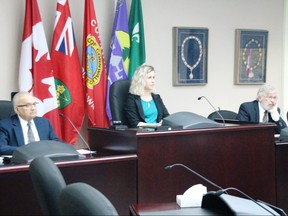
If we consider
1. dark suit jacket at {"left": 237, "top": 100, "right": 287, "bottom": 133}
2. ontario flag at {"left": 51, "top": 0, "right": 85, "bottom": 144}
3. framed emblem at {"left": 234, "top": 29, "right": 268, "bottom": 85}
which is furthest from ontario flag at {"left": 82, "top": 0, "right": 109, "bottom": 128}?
framed emblem at {"left": 234, "top": 29, "right": 268, "bottom": 85}

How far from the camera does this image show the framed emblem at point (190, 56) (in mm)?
5031

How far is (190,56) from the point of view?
5.11 m

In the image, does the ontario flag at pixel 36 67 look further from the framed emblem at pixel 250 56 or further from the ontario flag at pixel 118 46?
the framed emblem at pixel 250 56

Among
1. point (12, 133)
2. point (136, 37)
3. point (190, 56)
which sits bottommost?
point (12, 133)

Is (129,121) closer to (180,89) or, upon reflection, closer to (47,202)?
(180,89)

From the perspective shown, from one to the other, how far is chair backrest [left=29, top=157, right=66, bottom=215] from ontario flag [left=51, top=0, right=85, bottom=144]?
3.07 meters

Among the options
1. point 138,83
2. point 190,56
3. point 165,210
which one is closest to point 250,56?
point 190,56

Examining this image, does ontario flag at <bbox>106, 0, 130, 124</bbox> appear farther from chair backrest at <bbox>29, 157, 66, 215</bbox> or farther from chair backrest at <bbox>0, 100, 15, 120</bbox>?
chair backrest at <bbox>29, 157, 66, 215</bbox>

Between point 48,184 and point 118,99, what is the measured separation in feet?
9.16

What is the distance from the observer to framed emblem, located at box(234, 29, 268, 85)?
5441 millimetres

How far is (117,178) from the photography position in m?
2.60

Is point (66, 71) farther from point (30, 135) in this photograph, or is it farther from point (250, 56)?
point (250, 56)

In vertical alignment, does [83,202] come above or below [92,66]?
below

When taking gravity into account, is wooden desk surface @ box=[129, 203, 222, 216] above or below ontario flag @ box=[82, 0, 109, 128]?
below
